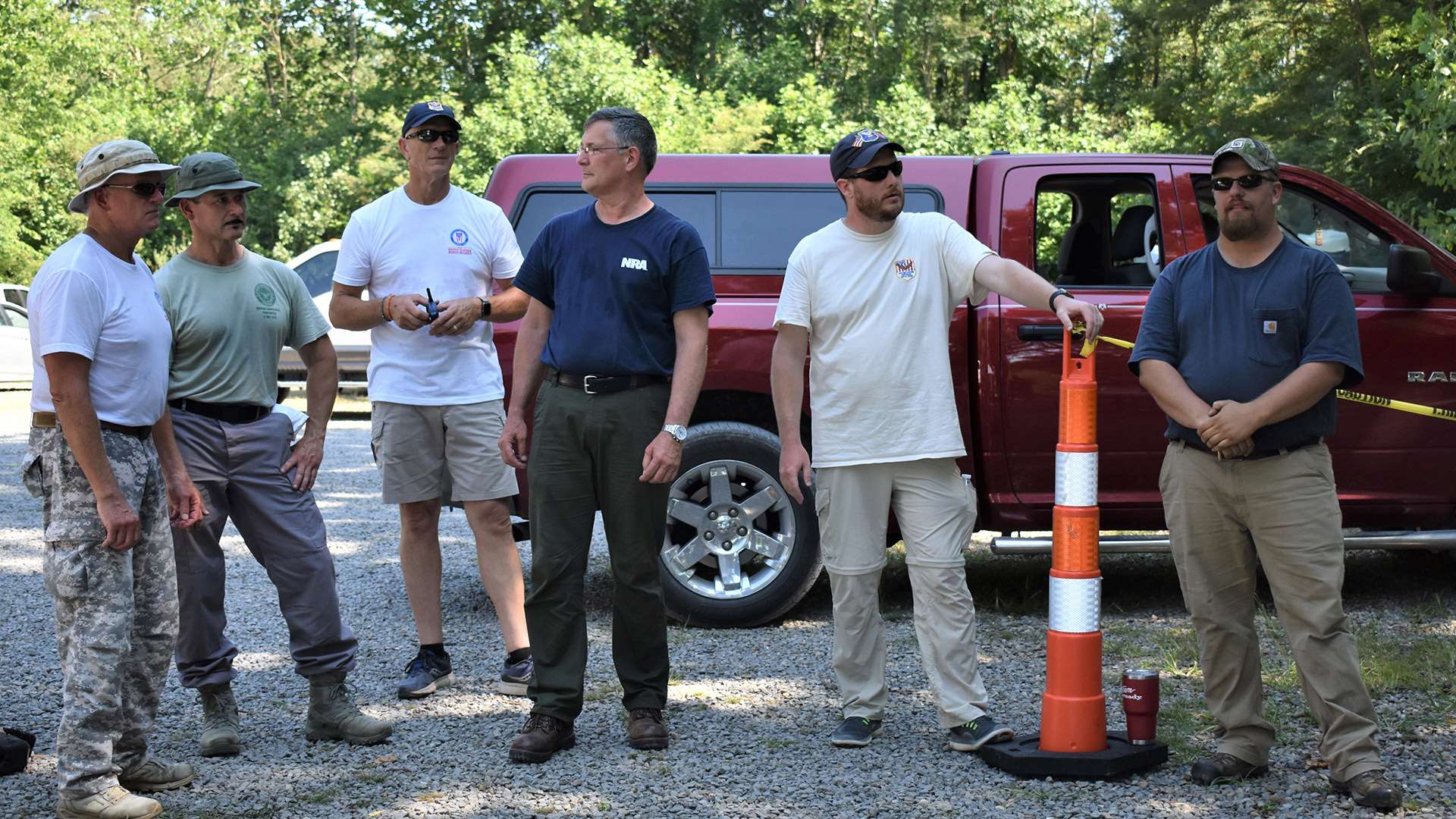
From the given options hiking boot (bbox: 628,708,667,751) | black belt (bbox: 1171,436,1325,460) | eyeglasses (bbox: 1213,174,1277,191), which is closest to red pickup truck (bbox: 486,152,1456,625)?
hiking boot (bbox: 628,708,667,751)

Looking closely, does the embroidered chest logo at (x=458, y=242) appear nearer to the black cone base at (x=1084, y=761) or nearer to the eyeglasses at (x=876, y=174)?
the eyeglasses at (x=876, y=174)

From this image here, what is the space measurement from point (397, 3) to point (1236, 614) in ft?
97.2

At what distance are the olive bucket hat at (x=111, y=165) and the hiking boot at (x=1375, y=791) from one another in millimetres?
3626

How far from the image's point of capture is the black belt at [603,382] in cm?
462

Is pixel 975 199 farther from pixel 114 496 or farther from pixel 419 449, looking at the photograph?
pixel 114 496

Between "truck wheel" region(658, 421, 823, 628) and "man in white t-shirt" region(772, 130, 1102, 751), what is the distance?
1.52 meters

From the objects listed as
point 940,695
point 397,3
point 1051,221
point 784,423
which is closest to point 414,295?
point 784,423

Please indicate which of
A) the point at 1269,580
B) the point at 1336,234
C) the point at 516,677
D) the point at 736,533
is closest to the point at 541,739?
the point at 516,677

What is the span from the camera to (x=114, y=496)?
3.84 metres

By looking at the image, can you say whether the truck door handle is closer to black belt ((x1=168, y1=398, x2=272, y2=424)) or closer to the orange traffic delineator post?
the orange traffic delineator post

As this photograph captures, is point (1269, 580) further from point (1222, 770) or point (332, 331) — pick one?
point (332, 331)

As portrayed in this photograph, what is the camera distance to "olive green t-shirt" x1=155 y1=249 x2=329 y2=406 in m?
4.50

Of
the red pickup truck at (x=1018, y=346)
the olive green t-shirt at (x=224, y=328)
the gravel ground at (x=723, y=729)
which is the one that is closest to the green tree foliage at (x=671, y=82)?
the red pickup truck at (x=1018, y=346)

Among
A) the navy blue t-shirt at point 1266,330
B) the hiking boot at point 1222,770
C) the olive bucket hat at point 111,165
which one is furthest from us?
A: the hiking boot at point 1222,770
